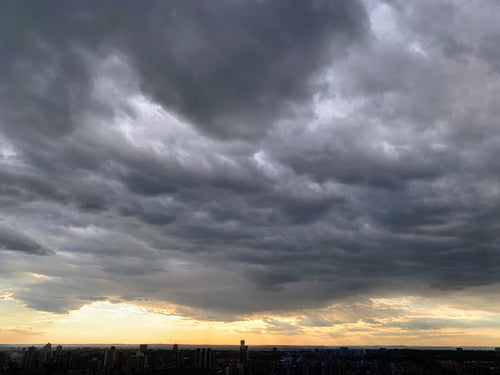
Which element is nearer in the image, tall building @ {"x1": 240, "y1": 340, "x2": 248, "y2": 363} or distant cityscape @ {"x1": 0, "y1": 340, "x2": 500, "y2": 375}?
distant cityscape @ {"x1": 0, "y1": 340, "x2": 500, "y2": 375}

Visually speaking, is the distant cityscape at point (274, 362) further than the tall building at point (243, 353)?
No

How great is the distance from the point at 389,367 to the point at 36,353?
17988mm

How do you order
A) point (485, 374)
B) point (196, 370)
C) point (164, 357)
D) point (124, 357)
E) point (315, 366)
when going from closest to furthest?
point (485, 374) → point (315, 366) → point (196, 370) → point (124, 357) → point (164, 357)

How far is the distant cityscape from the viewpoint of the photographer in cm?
1439

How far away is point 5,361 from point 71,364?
9.43 feet

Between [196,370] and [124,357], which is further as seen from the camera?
[124,357]

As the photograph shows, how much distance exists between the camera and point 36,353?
62.2ft

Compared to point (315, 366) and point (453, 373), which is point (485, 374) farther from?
point (315, 366)

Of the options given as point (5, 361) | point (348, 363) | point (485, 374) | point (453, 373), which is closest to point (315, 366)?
→ point (348, 363)

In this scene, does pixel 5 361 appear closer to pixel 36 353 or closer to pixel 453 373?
pixel 36 353

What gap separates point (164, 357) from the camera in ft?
→ 74.9

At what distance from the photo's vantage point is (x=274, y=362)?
17.9m

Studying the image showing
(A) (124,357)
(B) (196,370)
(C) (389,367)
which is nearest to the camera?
(C) (389,367)

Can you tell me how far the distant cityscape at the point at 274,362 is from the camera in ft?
47.2
